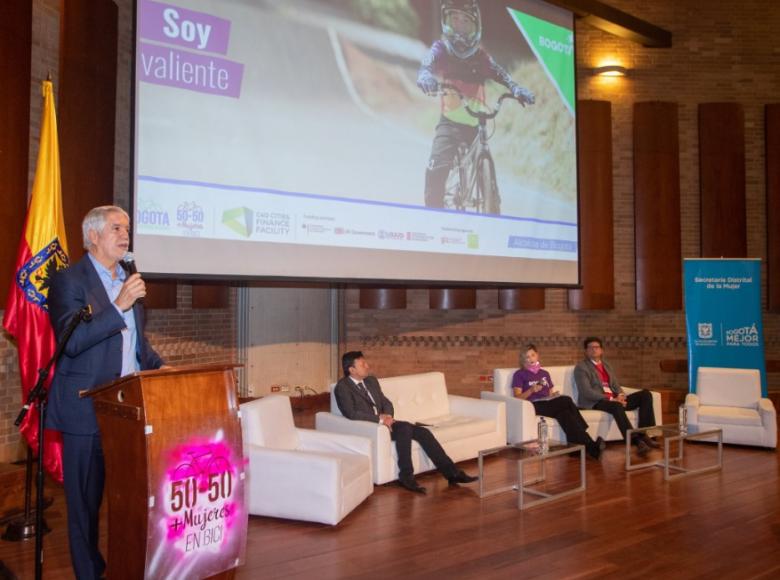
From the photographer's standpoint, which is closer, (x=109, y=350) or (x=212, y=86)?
(x=109, y=350)

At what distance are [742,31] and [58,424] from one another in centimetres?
1013

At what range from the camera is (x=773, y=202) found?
9414mm

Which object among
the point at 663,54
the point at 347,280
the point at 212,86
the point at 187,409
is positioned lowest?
the point at 187,409

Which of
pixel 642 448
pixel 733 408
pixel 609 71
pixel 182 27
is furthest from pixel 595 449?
pixel 609 71

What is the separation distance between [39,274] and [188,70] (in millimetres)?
1867

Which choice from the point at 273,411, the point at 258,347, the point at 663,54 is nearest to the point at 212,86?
the point at 273,411

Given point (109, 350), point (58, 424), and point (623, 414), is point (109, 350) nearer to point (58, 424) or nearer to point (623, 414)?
point (58, 424)

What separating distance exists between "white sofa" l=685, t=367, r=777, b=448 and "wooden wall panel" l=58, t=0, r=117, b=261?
18.7ft

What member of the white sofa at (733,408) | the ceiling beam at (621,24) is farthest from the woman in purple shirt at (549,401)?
the ceiling beam at (621,24)

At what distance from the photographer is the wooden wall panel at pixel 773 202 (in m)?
9.32

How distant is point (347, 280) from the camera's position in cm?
571

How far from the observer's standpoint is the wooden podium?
239cm

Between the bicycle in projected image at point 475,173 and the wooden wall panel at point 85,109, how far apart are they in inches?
115

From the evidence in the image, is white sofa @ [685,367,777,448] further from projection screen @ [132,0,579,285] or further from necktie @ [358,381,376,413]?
necktie @ [358,381,376,413]
